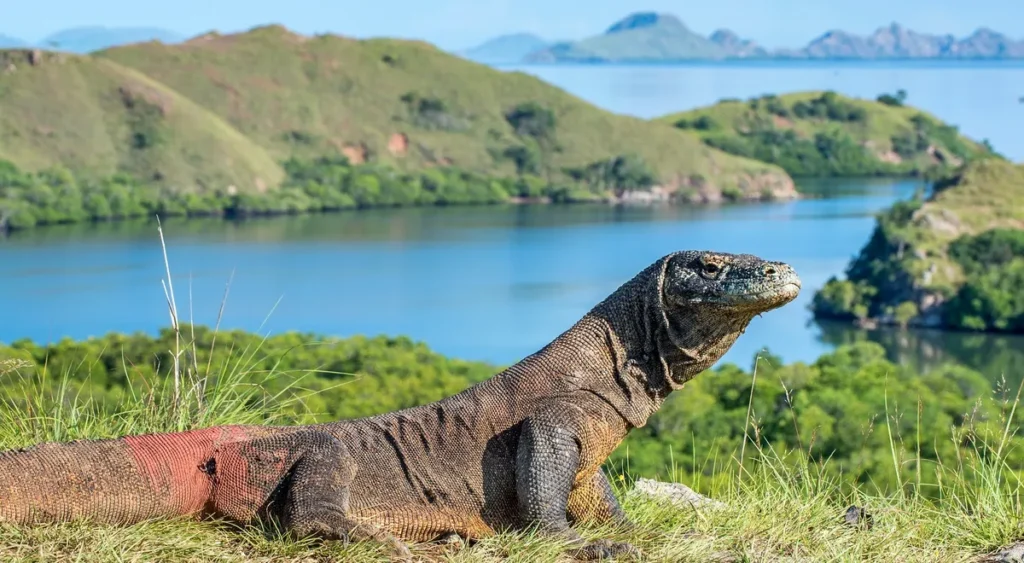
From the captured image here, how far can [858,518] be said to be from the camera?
6.46 meters

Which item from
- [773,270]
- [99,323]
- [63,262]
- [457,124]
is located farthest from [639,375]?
[457,124]

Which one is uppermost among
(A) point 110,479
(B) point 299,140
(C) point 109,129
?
(A) point 110,479

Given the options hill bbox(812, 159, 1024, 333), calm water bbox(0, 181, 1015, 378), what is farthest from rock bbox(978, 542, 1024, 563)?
hill bbox(812, 159, 1024, 333)

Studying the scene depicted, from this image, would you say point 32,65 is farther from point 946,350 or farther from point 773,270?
point 773,270

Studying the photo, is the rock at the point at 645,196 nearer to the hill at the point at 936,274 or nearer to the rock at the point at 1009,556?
the hill at the point at 936,274

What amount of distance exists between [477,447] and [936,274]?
316 feet

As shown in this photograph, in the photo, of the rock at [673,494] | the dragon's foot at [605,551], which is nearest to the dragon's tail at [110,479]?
the dragon's foot at [605,551]

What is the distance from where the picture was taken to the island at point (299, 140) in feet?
477

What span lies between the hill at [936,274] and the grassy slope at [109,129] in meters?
72.9

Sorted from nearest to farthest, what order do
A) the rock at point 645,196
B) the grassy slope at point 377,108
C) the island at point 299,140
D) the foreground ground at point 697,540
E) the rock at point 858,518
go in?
1. the foreground ground at point 697,540
2. the rock at point 858,518
3. the island at point 299,140
4. the rock at point 645,196
5. the grassy slope at point 377,108

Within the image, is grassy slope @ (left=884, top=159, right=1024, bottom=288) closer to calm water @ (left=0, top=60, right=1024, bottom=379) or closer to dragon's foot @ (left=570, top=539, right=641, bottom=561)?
calm water @ (left=0, top=60, right=1024, bottom=379)

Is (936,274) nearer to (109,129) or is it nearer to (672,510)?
(109,129)

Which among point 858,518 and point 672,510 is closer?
point 858,518

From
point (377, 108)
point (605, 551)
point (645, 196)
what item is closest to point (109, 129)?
point (377, 108)
